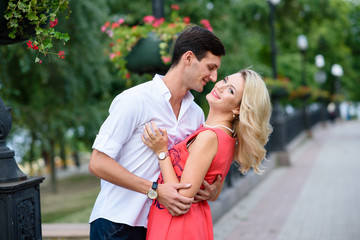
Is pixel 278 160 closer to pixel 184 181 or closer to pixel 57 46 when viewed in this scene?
pixel 57 46

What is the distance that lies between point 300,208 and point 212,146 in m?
6.12

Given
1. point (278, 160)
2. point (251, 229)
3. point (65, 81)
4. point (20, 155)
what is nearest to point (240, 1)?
point (278, 160)

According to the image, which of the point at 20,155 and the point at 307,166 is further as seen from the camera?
the point at 307,166

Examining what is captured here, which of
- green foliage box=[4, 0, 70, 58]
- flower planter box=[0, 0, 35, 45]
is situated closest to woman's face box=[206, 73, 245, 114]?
green foliage box=[4, 0, 70, 58]

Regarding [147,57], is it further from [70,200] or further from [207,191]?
[70,200]

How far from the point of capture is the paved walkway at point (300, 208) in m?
6.48

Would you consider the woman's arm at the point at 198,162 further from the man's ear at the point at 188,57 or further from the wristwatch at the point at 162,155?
the man's ear at the point at 188,57

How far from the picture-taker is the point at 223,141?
100 inches

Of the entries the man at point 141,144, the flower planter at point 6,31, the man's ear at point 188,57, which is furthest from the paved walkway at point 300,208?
the flower planter at point 6,31

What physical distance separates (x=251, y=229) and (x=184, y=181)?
461cm

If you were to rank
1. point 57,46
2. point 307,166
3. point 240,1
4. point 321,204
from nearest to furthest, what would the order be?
point 57,46
point 321,204
point 307,166
point 240,1

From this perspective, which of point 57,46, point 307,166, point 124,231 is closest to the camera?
point 124,231

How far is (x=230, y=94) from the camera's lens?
2633 millimetres

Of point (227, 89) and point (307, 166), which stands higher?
point (227, 89)
